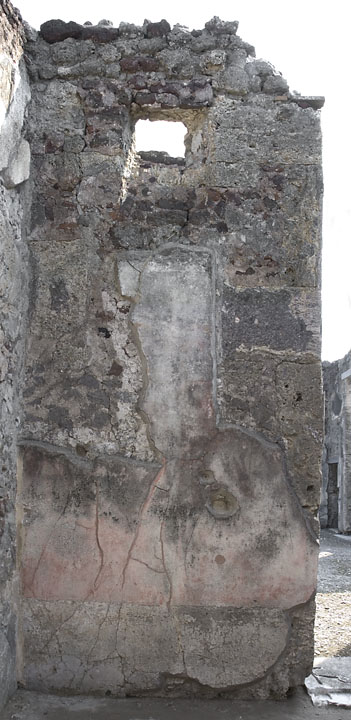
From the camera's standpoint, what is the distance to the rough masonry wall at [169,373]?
293 cm

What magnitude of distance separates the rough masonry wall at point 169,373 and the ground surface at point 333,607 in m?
0.93

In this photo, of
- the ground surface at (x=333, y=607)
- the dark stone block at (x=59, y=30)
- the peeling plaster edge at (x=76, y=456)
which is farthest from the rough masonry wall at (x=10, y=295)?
the ground surface at (x=333, y=607)

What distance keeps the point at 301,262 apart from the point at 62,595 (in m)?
2.04

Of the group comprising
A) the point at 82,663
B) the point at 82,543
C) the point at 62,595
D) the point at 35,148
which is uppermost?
the point at 35,148

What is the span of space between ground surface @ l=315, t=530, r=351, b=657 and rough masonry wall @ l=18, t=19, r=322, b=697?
925mm

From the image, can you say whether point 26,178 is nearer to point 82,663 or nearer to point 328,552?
point 82,663

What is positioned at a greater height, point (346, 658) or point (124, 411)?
point (124, 411)

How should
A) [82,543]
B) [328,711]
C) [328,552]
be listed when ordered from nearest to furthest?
[328,711]
[82,543]
[328,552]

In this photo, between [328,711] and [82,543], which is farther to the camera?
[82,543]

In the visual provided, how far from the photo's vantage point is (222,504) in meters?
3.01

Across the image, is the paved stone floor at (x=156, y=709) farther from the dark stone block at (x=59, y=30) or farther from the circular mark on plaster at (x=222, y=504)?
the dark stone block at (x=59, y=30)

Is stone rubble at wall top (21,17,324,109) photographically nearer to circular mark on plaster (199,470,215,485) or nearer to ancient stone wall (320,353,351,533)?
circular mark on plaster (199,470,215,485)

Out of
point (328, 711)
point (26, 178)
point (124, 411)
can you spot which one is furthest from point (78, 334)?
point (328, 711)

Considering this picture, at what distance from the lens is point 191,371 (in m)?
3.06
